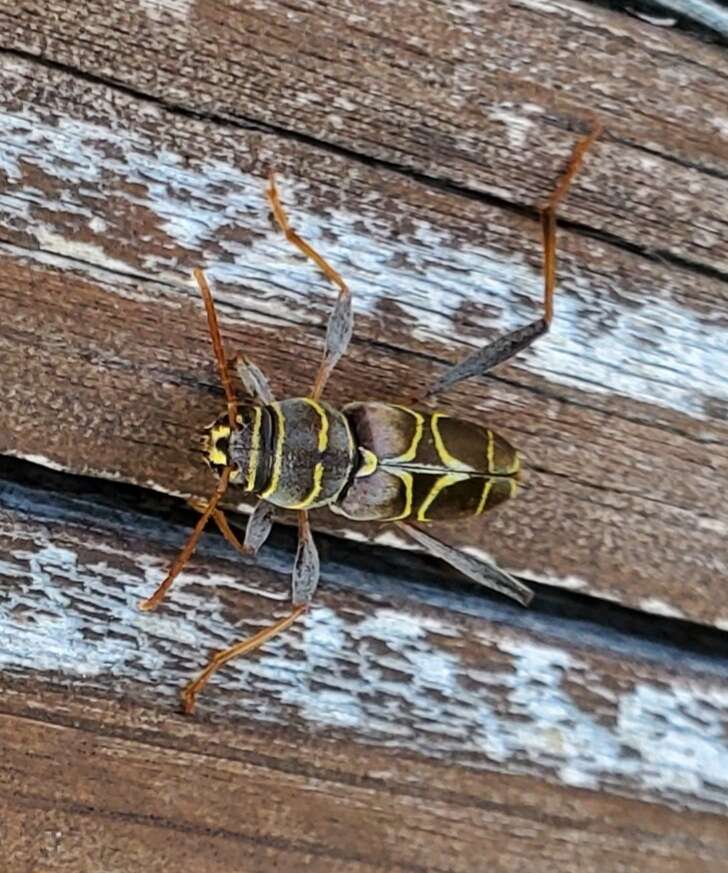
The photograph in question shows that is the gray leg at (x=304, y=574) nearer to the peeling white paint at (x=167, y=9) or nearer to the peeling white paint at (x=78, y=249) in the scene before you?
the peeling white paint at (x=78, y=249)

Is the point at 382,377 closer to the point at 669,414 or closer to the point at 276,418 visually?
the point at 276,418

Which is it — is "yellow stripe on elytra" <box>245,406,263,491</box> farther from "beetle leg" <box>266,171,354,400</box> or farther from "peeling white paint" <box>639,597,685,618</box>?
"peeling white paint" <box>639,597,685,618</box>

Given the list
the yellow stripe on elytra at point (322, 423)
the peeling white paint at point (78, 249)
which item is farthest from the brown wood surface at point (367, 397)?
the yellow stripe on elytra at point (322, 423)

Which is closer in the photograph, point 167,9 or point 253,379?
point 167,9

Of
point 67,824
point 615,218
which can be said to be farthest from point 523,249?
point 67,824

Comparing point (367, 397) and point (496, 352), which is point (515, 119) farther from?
point (367, 397)

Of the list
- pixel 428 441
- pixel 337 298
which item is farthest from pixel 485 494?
pixel 337 298
